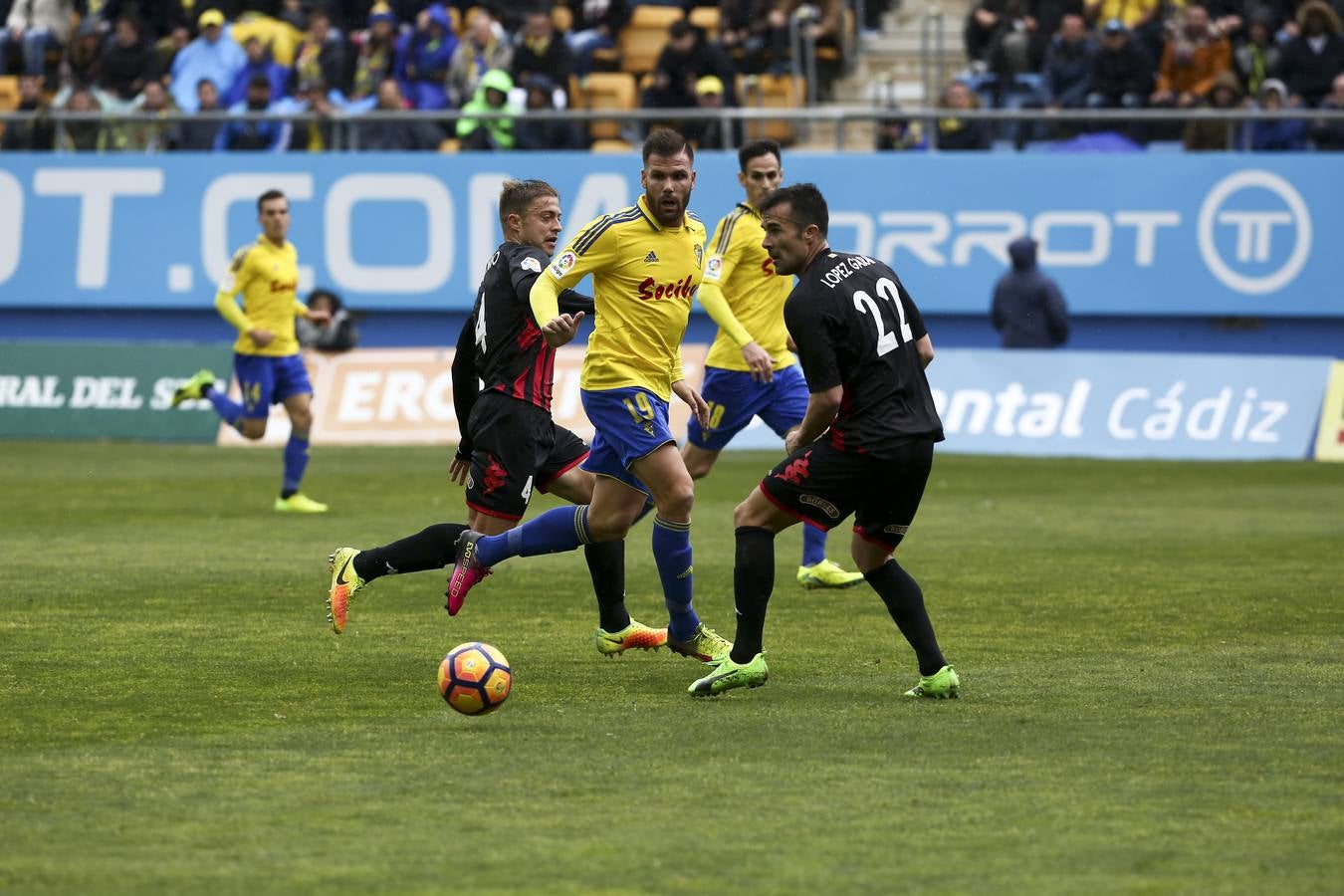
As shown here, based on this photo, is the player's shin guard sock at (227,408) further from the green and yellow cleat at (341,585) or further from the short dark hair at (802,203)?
the short dark hair at (802,203)

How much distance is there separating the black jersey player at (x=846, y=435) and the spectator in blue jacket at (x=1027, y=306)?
13767 mm

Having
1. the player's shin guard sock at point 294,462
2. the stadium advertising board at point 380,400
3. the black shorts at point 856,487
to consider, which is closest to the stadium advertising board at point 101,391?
the stadium advertising board at point 380,400

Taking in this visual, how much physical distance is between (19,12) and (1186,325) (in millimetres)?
16860

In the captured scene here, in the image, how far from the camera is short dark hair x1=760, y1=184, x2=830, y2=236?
8328 millimetres

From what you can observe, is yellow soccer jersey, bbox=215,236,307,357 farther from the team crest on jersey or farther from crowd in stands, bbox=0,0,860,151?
the team crest on jersey

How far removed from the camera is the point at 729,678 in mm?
8375

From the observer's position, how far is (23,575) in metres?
12.4

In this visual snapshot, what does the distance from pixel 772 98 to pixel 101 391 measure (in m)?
8.85

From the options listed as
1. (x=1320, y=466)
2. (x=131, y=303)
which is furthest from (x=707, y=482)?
(x=131, y=303)

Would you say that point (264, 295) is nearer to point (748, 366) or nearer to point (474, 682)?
point (748, 366)

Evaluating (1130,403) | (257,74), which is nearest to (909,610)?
(1130,403)

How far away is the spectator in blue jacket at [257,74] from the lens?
26.4 meters

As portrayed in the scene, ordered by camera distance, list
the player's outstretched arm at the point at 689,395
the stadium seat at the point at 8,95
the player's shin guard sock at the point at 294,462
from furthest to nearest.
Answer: the stadium seat at the point at 8,95 → the player's shin guard sock at the point at 294,462 → the player's outstretched arm at the point at 689,395

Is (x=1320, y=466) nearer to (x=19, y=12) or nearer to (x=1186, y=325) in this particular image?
(x=1186, y=325)
